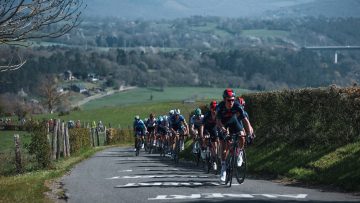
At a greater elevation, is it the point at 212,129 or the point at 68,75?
the point at 68,75

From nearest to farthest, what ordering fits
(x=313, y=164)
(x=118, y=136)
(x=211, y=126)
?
(x=313, y=164) → (x=211, y=126) → (x=118, y=136)

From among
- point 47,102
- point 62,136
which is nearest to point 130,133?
point 62,136

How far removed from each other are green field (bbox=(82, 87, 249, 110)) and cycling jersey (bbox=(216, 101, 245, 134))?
8683 cm

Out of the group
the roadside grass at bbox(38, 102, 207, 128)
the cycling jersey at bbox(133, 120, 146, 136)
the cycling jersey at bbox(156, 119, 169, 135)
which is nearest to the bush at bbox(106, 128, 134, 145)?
the roadside grass at bbox(38, 102, 207, 128)

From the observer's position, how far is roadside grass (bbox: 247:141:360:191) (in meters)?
14.7

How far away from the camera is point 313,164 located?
16.7 metres

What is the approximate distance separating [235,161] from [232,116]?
0.96m

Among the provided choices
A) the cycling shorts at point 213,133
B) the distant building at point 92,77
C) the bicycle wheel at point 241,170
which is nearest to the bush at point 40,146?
the cycling shorts at point 213,133

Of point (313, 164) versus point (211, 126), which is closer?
point (313, 164)

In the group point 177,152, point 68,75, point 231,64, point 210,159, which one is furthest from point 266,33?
point 210,159

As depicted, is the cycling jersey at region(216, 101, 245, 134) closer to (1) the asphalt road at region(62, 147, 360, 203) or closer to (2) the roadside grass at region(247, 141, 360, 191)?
(1) the asphalt road at region(62, 147, 360, 203)

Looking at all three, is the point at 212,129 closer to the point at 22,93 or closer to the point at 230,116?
the point at 230,116

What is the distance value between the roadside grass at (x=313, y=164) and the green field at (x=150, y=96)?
81961mm

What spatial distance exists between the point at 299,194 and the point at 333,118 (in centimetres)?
626
